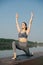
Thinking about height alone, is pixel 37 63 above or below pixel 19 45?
below

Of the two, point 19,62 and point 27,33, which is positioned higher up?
point 27,33

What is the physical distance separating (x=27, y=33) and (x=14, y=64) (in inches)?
80.4

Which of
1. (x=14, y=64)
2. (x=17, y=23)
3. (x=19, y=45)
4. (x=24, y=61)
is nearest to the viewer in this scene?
(x=14, y=64)

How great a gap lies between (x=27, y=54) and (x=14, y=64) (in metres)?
2.40

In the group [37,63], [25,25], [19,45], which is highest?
[25,25]

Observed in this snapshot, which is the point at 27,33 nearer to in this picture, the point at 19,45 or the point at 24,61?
the point at 19,45

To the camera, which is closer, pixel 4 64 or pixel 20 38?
pixel 4 64

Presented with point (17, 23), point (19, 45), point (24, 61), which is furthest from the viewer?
point (17, 23)

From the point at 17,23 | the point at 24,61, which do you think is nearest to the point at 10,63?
the point at 24,61

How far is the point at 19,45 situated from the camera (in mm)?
9414

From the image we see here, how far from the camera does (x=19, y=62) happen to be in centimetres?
848

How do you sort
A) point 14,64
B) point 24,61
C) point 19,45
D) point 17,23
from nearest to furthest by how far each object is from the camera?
point 14,64 < point 24,61 < point 19,45 < point 17,23

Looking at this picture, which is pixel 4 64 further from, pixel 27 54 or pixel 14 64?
pixel 27 54

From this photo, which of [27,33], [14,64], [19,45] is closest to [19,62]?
[14,64]
